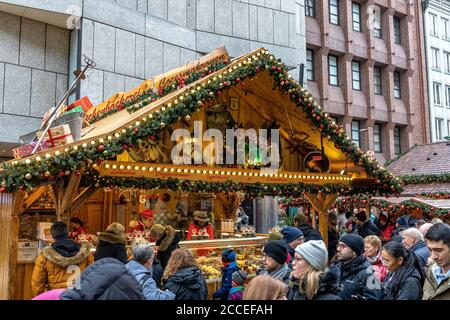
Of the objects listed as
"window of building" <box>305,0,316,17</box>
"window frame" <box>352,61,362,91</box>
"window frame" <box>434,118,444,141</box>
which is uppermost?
"window of building" <box>305,0,316,17</box>

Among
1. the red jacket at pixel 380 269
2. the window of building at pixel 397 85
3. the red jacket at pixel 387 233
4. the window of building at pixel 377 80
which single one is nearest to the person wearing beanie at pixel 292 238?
the red jacket at pixel 380 269

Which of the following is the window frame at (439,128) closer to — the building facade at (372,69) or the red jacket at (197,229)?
the building facade at (372,69)

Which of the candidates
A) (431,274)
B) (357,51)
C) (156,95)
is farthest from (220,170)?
(357,51)

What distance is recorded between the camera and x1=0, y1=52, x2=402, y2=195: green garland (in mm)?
6270

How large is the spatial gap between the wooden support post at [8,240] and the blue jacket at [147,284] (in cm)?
328

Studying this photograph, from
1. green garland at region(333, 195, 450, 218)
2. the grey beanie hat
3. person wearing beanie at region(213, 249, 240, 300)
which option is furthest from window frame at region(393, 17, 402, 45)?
the grey beanie hat

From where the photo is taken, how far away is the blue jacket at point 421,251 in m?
5.65

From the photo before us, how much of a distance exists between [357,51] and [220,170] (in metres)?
22.6

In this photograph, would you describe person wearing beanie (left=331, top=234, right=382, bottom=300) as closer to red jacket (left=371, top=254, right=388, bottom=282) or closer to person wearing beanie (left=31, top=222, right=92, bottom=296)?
red jacket (left=371, top=254, right=388, bottom=282)

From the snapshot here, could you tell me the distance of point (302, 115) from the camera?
1018 cm

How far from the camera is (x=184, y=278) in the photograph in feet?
15.2

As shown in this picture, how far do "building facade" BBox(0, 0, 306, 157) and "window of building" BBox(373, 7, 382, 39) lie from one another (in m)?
15.8

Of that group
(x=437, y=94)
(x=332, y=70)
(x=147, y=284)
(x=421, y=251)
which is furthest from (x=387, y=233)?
(x=437, y=94)
